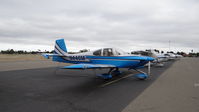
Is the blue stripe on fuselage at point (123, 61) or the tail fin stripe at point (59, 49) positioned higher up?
the tail fin stripe at point (59, 49)

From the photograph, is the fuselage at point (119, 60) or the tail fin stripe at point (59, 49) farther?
the tail fin stripe at point (59, 49)

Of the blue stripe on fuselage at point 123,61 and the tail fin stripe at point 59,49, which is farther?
the tail fin stripe at point 59,49

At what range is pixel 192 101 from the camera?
417 cm

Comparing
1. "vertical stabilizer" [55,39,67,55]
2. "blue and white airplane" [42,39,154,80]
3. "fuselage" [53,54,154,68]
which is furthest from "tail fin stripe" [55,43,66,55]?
"fuselage" [53,54,154,68]

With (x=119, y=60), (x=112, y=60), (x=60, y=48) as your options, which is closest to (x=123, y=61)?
(x=119, y=60)

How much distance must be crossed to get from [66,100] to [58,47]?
7.55 meters

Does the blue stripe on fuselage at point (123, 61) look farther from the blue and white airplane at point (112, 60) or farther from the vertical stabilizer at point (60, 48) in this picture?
the vertical stabilizer at point (60, 48)

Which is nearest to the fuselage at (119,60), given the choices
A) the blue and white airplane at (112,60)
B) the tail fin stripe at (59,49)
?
the blue and white airplane at (112,60)

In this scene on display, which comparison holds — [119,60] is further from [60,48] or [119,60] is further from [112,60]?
[60,48]

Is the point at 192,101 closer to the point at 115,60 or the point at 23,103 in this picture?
the point at 115,60

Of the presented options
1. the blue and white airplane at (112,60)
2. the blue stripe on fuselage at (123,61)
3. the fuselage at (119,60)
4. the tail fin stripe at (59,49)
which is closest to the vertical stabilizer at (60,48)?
the tail fin stripe at (59,49)

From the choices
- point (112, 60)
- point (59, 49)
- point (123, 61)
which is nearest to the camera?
point (123, 61)

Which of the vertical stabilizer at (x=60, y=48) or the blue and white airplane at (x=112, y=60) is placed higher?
the vertical stabilizer at (x=60, y=48)

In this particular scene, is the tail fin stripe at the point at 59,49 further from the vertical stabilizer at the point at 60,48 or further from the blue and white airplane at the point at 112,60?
the blue and white airplane at the point at 112,60
